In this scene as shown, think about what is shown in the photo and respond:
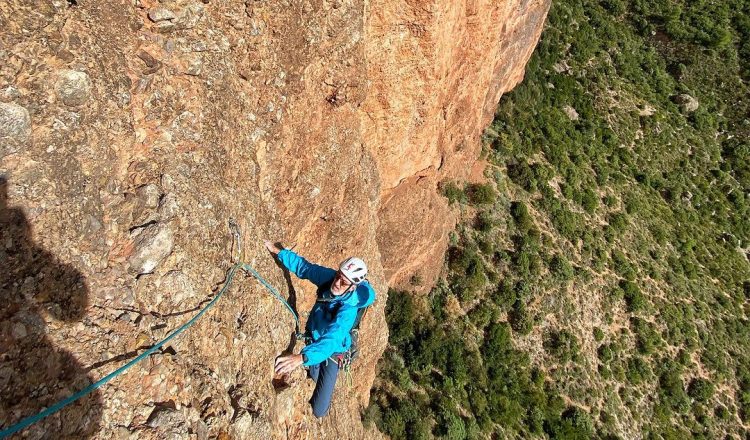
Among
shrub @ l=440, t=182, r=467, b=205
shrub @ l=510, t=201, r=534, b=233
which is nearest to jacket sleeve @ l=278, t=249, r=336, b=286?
shrub @ l=440, t=182, r=467, b=205

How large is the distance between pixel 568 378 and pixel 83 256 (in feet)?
91.0

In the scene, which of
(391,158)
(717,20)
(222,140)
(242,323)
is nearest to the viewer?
(242,323)

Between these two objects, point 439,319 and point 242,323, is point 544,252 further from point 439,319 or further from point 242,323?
point 242,323

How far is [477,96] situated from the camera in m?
24.1

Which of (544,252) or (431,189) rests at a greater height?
(431,189)

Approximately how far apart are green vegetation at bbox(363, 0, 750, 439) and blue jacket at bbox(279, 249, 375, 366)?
16151 mm

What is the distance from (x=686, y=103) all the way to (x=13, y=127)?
48648mm

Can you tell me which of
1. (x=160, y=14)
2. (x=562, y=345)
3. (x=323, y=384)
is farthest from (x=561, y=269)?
(x=160, y=14)

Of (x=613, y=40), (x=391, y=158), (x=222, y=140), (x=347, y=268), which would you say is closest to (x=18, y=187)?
(x=222, y=140)

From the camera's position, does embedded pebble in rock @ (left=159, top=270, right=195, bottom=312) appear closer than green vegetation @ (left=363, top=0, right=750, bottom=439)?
Yes

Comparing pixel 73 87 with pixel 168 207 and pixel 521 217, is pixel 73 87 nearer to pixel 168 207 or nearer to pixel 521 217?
pixel 168 207

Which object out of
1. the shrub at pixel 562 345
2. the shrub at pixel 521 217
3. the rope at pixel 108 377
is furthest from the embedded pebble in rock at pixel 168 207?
the shrub at pixel 521 217

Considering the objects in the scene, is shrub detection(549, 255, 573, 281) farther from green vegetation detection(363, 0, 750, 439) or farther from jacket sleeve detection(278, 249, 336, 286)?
jacket sleeve detection(278, 249, 336, 286)

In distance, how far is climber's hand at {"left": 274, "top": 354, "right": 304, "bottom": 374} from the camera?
6512 mm
